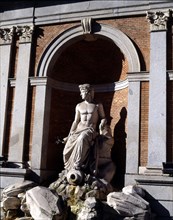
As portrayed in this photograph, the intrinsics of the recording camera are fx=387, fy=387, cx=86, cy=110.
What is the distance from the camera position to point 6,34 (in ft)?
36.0

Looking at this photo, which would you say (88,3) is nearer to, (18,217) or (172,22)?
(172,22)

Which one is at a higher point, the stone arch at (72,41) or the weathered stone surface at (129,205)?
the stone arch at (72,41)

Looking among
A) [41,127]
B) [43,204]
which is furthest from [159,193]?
[41,127]

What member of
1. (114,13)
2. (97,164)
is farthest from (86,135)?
(114,13)

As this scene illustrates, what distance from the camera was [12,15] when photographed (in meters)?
11.0

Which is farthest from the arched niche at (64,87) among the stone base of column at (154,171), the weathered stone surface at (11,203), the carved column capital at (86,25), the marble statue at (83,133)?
the stone base of column at (154,171)

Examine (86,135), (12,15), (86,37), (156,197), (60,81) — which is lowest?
(156,197)

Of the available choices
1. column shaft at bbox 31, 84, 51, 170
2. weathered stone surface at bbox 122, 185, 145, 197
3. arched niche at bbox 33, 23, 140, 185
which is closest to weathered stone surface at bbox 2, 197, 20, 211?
column shaft at bbox 31, 84, 51, 170

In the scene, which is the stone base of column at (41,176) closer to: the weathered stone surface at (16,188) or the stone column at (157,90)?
the weathered stone surface at (16,188)

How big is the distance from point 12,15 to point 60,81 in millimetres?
2338

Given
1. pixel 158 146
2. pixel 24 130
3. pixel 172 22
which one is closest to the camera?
pixel 158 146

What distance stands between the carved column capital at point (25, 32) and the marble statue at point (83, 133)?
2.21 meters

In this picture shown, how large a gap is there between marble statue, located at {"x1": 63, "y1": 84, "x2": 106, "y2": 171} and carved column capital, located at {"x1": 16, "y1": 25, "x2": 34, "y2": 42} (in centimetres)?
221

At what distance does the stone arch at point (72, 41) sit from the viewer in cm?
984
